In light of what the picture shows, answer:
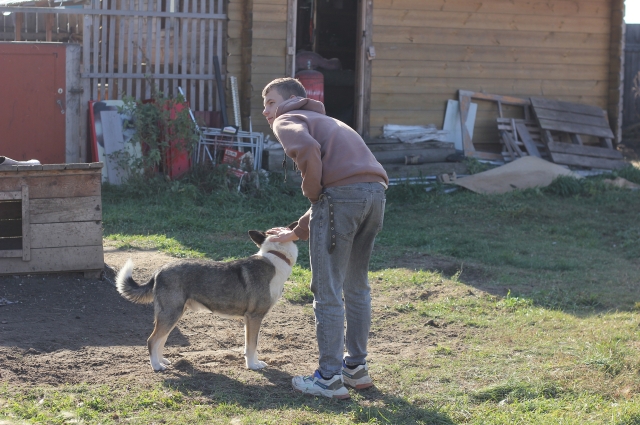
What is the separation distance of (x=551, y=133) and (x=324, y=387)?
37.4ft

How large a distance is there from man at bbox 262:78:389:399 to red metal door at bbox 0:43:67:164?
7862 millimetres

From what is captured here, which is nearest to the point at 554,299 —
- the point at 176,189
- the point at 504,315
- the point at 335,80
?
the point at 504,315

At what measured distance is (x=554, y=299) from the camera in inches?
275

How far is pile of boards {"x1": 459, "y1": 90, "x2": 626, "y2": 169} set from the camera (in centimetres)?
1405

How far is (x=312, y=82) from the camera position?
12734mm

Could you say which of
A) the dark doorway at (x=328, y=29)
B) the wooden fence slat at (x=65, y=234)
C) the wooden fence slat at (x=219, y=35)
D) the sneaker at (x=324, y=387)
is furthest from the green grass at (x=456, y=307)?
the dark doorway at (x=328, y=29)

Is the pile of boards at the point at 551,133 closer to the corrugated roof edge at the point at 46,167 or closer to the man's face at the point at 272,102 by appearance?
the corrugated roof edge at the point at 46,167

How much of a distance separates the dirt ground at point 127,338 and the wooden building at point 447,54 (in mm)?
6250

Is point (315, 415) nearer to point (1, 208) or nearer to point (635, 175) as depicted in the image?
point (1, 208)

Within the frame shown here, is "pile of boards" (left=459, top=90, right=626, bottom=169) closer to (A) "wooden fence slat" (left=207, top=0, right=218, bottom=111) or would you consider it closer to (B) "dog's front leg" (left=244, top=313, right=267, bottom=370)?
(A) "wooden fence slat" (left=207, top=0, right=218, bottom=111)

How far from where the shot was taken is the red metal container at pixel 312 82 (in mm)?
12695

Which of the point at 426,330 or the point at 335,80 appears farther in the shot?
the point at 335,80

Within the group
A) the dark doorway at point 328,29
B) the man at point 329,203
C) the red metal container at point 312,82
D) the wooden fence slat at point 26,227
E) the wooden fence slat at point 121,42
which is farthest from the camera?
the dark doorway at point 328,29

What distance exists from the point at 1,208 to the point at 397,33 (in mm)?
8532
